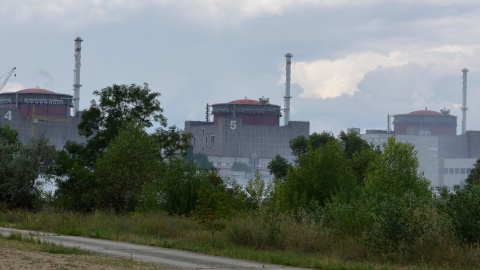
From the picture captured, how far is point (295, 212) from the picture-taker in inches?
1078

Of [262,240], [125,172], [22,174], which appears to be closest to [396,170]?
[125,172]

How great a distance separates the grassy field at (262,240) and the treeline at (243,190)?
0.10 m

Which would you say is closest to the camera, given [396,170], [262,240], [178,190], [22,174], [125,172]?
[262,240]

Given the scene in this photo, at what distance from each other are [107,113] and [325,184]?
1116 inches

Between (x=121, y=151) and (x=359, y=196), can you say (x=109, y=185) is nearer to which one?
(x=121, y=151)

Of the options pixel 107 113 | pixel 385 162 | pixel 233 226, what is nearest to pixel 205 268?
pixel 233 226

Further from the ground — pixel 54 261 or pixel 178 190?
pixel 178 190

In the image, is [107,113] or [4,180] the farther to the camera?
[107,113]

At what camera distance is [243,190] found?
136 feet

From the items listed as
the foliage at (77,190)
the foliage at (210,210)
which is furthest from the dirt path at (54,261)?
the foliage at (77,190)

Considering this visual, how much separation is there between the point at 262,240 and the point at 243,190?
19.6 m

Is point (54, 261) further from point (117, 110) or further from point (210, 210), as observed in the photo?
point (117, 110)

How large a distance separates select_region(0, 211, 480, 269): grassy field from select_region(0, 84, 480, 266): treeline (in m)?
0.10

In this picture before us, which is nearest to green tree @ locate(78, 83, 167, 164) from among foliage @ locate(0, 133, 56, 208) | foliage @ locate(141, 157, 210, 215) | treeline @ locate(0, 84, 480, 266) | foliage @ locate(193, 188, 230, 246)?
treeline @ locate(0, 84, 480, 266)
